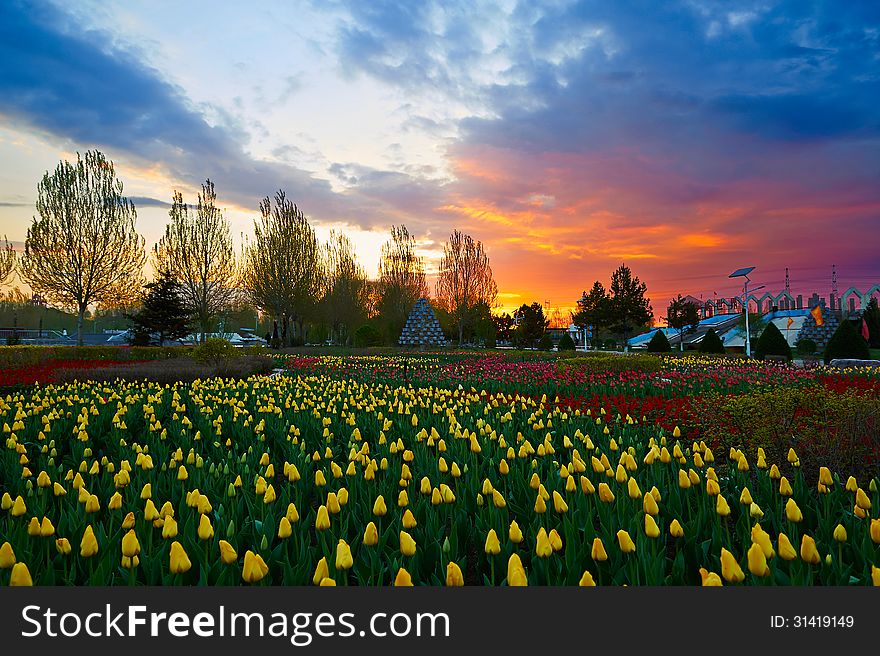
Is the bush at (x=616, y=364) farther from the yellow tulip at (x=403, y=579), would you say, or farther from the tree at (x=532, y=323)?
the tree at (x=532, y=323)

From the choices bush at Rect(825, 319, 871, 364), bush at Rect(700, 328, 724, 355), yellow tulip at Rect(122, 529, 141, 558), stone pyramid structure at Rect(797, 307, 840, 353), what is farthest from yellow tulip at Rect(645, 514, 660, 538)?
stone pyramid structure at Rect(797, 307, 840, 353)

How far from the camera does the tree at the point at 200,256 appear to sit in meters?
30.9

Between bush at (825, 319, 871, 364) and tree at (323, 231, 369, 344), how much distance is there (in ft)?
105

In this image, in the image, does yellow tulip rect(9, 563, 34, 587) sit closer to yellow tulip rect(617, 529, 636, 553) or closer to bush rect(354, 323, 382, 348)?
yellow tulip rect(617, 529, 636, 553)

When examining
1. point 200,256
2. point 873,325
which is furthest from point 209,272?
point 873,325

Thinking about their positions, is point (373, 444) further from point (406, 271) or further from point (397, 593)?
point (406, 271)

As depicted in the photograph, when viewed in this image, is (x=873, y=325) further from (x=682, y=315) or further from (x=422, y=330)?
(x=422, y=330)

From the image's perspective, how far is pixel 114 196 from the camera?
27.6 metres

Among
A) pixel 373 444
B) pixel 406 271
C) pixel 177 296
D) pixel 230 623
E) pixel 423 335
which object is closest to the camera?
pixel 230 623

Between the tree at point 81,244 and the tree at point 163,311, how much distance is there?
163cm

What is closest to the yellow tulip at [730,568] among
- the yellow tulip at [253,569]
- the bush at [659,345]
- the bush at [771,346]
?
the yellow tulip at [253,569]

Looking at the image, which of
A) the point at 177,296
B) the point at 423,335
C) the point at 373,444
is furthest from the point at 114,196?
the point at 373,444

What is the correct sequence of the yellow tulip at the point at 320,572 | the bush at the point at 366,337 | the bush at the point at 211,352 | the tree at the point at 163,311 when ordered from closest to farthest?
the yellow tulip at the point at 320,572, the bush at the point at 211,352, the tree at the point at 163,311, the bush at the point at 366,337

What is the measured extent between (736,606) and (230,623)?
1.74 meters
